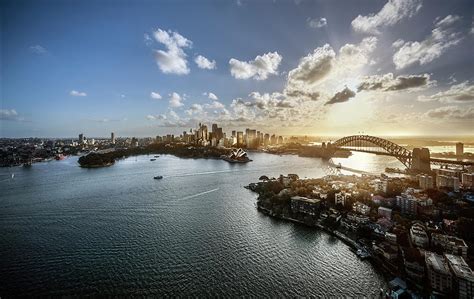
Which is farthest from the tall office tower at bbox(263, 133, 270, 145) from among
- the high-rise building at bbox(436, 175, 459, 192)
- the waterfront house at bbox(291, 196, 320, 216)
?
the waterfront house at bbox(291, 196, 320, 216)

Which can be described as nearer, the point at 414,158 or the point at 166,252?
the point at 166,252

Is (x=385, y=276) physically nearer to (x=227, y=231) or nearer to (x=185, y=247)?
(x=227, y=231)

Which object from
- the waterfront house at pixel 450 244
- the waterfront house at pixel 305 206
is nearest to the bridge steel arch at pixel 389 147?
the waterfront house at pixel 305 206

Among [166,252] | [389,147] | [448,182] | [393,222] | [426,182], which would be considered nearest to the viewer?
[166,252]

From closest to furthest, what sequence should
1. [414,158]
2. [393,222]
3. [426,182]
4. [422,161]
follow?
[393,222] → [426,182] → [422,161] → [414,158]

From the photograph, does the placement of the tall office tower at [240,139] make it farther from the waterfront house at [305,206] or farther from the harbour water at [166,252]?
the waterfront house at [305,206]

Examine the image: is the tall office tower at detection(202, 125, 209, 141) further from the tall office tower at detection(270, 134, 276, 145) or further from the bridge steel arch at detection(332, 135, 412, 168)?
the bridge steel arch at detection(332, 135, 412, 168)

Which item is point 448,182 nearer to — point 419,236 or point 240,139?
point 419,236

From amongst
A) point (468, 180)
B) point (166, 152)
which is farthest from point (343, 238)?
point (166, 152)

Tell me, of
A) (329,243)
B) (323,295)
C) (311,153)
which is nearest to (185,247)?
(323,295)

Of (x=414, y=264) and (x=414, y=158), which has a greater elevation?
(x=414, y=158)
